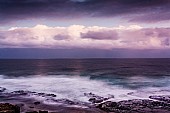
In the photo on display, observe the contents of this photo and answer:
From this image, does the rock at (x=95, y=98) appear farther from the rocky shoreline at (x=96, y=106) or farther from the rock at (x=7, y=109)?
the rock at (x=7, y=109)

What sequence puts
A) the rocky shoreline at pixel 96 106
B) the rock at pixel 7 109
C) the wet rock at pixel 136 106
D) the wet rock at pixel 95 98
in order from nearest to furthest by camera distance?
the rock at pixel 7 109 → the rocky shoreline at pixel 96 106 → the wet rock at pixel 136 106 → the wet rock at pixel 95 98

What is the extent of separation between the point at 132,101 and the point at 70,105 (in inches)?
481

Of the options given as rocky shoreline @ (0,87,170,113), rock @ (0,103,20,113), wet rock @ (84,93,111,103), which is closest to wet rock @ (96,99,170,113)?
rocky shoreline @ (0,87,170,113)

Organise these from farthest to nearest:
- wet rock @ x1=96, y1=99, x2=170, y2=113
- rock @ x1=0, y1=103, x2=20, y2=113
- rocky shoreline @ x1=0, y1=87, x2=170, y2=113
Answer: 1. wet rock @ x1=96, y1=99, x2=170, y2=113
2. rocky shoreline @ x1=0, y1=87, x2=170, y2=113
3. rock @ x1=0, y1=103, x2=20, y2=113

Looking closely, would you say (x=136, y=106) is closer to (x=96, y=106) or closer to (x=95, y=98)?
(x=96, y=106)

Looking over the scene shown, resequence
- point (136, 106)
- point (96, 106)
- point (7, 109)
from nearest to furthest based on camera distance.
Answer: point (7, 109) → point (136, 106) → point (96, 106)

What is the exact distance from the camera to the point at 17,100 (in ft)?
184

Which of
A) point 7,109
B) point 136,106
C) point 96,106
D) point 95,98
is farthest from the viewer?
point 95,98

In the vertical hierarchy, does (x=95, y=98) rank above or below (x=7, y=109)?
below

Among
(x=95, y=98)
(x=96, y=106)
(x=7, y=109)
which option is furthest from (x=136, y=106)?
(x=7, y=109)

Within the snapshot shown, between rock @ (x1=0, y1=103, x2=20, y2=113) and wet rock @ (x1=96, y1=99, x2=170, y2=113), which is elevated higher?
rock @ (x1=0, y1=103, x2=20, y2=113)

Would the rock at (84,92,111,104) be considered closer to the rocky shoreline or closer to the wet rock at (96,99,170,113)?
the rocky shoreline

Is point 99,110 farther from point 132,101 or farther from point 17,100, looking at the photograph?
point 17,100

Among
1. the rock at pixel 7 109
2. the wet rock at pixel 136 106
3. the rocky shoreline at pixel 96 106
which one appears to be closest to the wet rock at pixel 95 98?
the rocky shoreline at pixel 96 106
